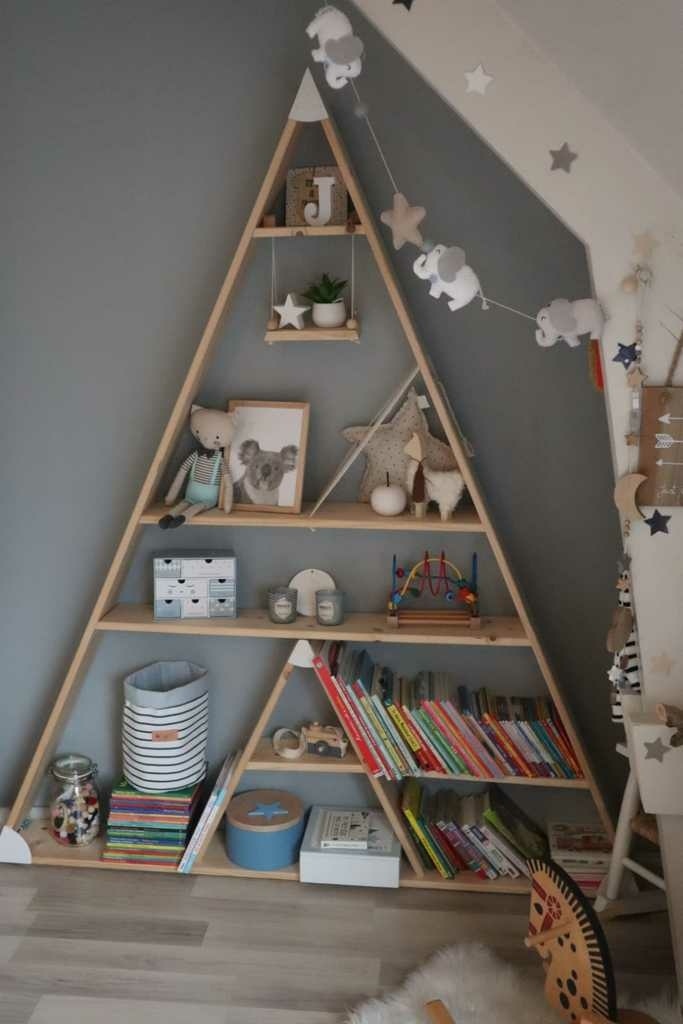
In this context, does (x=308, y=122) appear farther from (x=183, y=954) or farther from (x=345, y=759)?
(x=183, y=954)

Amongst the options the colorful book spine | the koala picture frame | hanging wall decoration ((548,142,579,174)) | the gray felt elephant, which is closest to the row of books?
the colorful book spine

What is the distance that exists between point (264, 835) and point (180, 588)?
24.8 inches

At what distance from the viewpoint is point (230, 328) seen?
8.57 ft

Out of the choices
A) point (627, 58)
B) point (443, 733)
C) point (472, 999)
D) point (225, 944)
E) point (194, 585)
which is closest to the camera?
point (627, 58)

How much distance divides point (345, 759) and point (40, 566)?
0.92 metres

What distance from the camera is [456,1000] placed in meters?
2.11

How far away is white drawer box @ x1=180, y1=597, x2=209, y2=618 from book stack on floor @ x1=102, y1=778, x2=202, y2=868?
447mm

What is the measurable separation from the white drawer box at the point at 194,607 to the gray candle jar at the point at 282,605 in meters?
0.16

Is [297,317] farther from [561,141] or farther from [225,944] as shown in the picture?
[225,944]

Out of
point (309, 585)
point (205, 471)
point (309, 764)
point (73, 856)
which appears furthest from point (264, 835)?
point (205, 471)

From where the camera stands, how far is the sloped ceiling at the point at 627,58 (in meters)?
1.37

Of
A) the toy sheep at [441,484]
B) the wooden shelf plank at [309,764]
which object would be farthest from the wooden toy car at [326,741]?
the toy sheep at [441,484]

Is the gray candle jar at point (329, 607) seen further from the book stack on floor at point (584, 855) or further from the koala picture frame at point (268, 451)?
the book stack on floor at point (584, 855)

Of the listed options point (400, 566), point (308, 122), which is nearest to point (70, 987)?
point (400, 566)
